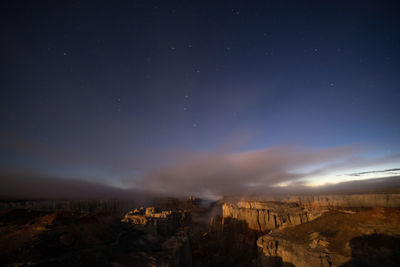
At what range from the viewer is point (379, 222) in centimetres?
2611

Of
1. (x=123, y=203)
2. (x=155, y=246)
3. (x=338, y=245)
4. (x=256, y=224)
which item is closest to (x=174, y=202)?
(x=123, y=203)

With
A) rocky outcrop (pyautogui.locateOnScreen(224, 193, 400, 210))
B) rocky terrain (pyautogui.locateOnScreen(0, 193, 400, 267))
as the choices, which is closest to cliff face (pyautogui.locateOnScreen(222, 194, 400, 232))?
rocky outcrop (pyautogui.locateOnScreen(224, 193, 400, 210))

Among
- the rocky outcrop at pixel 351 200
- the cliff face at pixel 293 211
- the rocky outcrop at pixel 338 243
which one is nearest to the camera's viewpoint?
the rocky outcrop at pixel 338 243

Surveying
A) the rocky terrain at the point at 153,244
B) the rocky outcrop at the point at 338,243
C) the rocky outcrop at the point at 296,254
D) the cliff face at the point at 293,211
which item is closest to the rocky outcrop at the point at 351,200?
the cliff face at the point at 293,211

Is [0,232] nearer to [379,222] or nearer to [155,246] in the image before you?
[155,246]

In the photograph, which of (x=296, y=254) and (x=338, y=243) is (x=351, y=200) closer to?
(x=338, y=243)

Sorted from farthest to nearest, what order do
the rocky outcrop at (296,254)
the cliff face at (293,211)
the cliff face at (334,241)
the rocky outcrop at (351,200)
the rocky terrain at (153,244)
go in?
the rocky outcrop at (351,200)
the cliff face at (293,211)
the rocky outcrop at (296,254)
the cliff face at (334,241)
the rocky terrain at (153,244)

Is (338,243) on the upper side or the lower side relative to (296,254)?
upper

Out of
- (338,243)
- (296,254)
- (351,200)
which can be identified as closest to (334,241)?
(338,243)

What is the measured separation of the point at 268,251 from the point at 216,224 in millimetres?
42348

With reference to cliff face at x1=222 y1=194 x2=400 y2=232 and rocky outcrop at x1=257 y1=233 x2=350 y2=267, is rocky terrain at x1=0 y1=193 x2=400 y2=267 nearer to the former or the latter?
rocky outcrop at x1=257 y1=233 x2=350 y2=267

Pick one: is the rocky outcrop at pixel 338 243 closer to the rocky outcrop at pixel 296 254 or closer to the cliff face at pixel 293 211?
the rocky outcrop at pixel 296 254

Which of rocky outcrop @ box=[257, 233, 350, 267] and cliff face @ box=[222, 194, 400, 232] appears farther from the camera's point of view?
cliff face @ box=[222, 194, 400, 232]

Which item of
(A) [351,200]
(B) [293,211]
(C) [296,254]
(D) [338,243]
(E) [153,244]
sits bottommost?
(A) [351,200]
